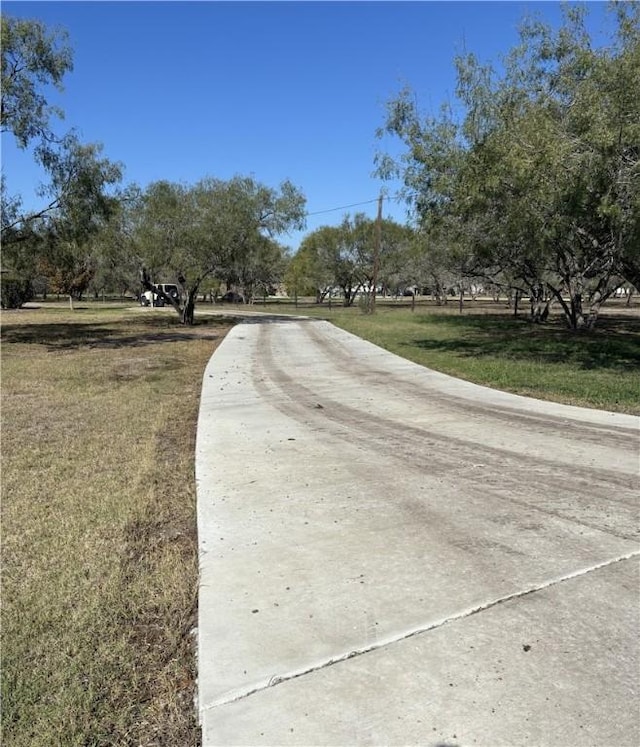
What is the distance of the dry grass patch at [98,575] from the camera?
206 centimetres

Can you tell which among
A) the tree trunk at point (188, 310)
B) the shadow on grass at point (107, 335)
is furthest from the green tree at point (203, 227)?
the shadow on grass at point (107, 335)

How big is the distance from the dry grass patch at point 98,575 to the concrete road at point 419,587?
169 millimetres

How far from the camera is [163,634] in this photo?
253cm

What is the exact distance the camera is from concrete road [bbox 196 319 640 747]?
Answer: 2018 mm

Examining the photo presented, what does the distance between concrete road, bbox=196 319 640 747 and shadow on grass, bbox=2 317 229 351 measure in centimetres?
1178

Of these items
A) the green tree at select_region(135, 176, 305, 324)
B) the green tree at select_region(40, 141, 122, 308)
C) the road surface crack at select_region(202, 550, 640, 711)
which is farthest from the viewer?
the green tree at select_region(135, 176, 305, 324)

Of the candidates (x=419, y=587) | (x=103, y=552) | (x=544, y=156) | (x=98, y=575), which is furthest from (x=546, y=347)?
(x=98, y=575)

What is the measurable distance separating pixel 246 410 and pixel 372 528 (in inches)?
152

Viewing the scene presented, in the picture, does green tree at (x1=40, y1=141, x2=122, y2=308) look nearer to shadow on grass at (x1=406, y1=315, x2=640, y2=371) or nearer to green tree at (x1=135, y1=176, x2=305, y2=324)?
green tree at (x1=135, y1=176, x2=305, y2=324)

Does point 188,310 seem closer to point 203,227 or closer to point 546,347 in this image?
point 203,227

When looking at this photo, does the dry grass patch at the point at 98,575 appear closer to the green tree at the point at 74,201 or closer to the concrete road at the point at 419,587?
the concrete road at the point at 419,587

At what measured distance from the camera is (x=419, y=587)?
9.25 ft

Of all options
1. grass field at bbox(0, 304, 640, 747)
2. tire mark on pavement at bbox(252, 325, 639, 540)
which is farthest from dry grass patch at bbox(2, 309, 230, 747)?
tire mark on pavement at bbox(252, 325, 639, 540)

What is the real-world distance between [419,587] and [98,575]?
1.62 meters
